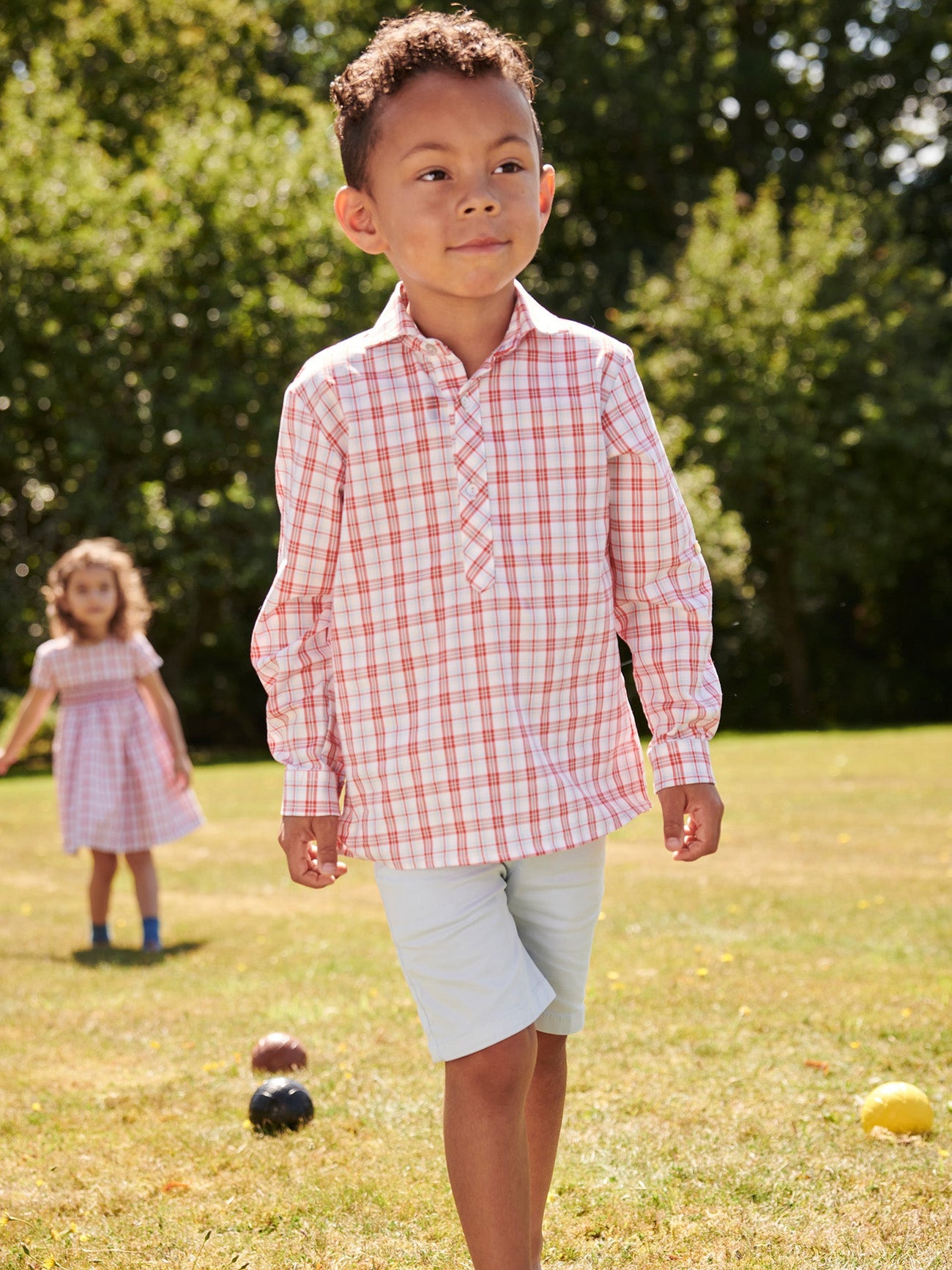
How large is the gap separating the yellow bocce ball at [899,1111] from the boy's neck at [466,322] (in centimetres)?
223

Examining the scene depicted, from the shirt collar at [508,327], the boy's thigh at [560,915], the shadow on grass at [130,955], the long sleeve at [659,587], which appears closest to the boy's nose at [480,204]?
the shirt collar at [508,327]

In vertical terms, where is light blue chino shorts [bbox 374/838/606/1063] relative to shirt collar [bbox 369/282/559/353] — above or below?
below

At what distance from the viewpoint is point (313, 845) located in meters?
2.58

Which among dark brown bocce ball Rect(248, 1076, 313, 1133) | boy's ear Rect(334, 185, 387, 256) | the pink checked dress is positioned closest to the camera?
boy's ear Rect(334, 185, 387, 256)

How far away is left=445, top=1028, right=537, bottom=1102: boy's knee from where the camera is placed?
97.5 inches

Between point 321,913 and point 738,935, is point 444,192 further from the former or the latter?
point 321,913

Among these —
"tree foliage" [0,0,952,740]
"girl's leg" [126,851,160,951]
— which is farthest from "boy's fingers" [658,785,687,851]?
"tree foliage" [0,0,952,740]

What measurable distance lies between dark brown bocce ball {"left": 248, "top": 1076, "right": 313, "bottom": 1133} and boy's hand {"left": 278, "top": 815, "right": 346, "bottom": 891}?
4.95 ft

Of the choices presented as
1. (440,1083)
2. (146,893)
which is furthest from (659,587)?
(146,893)

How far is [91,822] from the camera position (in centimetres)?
683

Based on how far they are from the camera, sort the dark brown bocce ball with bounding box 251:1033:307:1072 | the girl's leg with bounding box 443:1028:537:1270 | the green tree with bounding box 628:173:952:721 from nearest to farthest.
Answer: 1. the girl's leg with bounding box 443:1028:537:1270
2. the dark brown bocce ball with bounding box 251:1033:307:1072
3. the green tree with bounding box 628:173:952:721

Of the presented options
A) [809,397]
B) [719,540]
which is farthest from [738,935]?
[809,397]

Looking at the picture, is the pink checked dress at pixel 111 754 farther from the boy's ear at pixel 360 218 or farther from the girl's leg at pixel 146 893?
the boy's ear at pixel 360 218

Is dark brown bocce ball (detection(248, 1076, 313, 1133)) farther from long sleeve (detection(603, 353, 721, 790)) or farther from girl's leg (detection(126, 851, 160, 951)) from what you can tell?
girl's leg (detection(126, 851, 160, 951))
